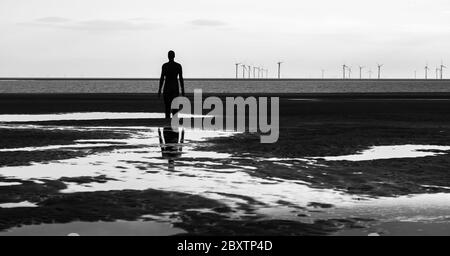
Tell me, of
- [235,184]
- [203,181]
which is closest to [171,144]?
[203,181]

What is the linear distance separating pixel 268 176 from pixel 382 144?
715cm

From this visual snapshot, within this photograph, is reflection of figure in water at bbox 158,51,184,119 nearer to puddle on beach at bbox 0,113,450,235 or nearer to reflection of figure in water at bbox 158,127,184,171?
reflection of figure in water at bbox 158,127,184,171

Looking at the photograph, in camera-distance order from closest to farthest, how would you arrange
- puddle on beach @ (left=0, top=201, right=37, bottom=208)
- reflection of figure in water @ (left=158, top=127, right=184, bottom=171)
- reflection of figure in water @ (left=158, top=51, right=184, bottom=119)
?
puddle on beach @ (left=0, top=201, right=37, bottom=208), reflection of figure in water @ (left=158, top=127, right=184, bottom=171), reflection of figure in water @ (left=158, top=51, right=184, bottom=119)

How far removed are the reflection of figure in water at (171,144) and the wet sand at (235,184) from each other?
0.19 m

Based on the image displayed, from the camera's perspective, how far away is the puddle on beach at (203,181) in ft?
27.3

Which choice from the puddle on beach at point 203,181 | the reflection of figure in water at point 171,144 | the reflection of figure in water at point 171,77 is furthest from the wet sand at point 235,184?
the reflection of figure in water at point 171,77

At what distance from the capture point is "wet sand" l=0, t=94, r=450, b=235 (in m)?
8.10

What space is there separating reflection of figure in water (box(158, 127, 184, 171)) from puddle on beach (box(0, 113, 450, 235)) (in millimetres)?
23

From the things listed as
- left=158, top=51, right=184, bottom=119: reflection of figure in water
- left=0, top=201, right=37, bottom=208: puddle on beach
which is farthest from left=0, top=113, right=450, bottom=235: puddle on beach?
left=158, top=51, right=184, bottom=119: reflection of figure in water

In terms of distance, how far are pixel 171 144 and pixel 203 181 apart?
6.73 meters

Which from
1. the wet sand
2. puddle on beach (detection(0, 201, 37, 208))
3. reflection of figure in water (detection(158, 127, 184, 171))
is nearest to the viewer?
the wet sand

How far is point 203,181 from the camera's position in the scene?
1135 centimetres

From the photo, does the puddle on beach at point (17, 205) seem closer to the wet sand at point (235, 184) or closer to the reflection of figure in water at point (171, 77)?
the wet sand at point (235, 184)
